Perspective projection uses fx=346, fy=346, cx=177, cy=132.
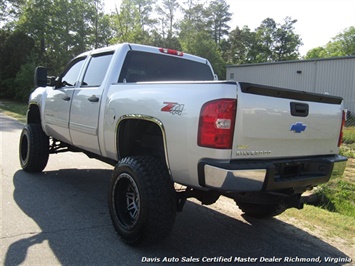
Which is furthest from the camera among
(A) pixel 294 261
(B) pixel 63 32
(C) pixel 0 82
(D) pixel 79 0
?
(D) pixel 79 0

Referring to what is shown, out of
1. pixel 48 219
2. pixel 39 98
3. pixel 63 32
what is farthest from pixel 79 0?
pixel 48 219

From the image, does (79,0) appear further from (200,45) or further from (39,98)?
(39,98)

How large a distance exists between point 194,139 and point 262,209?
1.82 meters

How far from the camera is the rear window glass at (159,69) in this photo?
4344 mm

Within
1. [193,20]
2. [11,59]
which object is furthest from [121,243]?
[193,20]

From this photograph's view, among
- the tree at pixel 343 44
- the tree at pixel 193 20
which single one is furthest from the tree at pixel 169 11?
the tree at pixel 343 44

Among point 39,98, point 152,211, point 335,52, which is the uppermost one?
point 335,52

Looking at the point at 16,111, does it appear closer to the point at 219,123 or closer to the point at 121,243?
the point at 121,243

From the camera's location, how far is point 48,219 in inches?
158

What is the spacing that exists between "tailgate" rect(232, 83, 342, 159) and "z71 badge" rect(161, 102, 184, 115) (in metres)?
0.50

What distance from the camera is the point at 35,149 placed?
584 cm

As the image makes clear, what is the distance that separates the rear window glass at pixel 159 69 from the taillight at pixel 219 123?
1756 mm

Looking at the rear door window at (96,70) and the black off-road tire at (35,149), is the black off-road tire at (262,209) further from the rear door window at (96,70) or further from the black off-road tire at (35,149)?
the black off-road tire at (35,149)

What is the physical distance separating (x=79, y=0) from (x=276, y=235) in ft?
144
